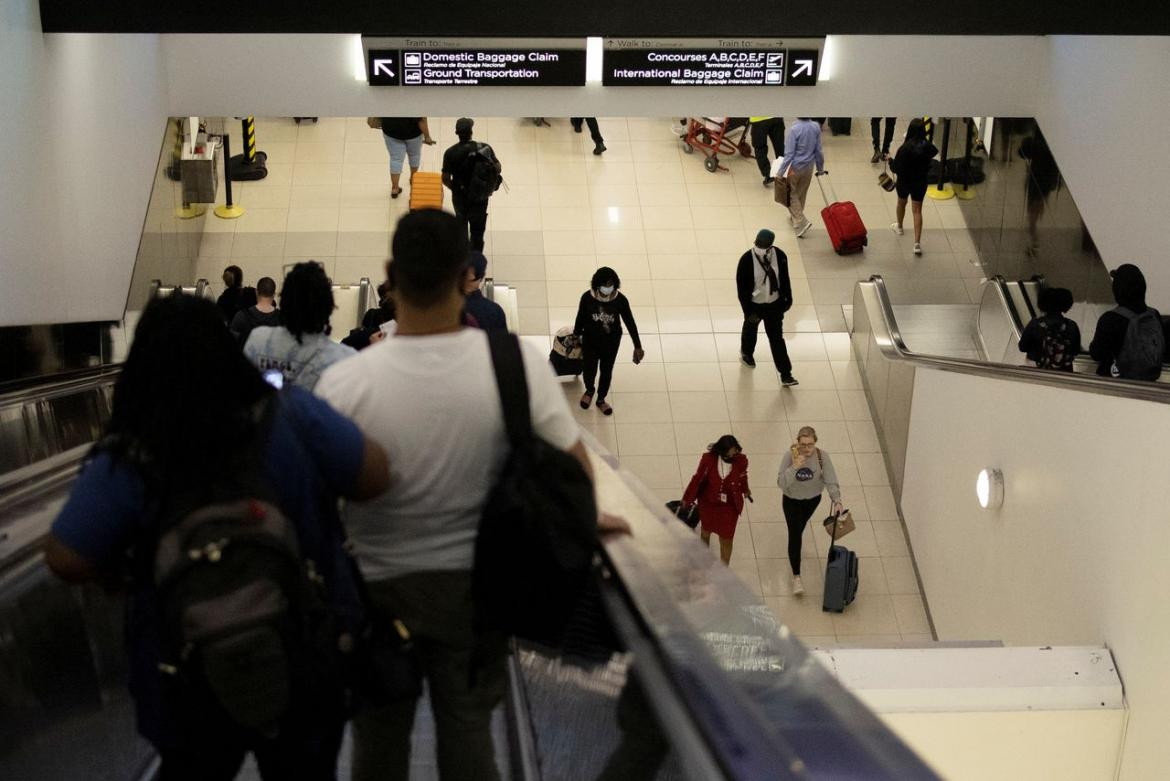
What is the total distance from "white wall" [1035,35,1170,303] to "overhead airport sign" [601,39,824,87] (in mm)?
2130

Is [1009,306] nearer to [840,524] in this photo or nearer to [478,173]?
[840,524]

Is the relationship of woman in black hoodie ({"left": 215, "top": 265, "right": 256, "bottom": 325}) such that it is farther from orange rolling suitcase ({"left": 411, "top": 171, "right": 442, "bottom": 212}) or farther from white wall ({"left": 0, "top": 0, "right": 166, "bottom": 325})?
orange rolling suitcase ({"left": 411, "top": 171, "right": 442, "bottom": 212})

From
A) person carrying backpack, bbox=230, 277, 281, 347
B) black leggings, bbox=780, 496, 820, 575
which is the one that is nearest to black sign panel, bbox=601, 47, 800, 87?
black leggings, bbox=780, 496, 820, 575

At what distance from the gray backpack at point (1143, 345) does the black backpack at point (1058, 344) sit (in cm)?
68

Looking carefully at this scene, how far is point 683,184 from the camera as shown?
1565 cm

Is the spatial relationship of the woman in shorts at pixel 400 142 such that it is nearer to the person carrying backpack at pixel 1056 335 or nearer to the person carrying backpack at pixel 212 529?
the person carrying backpack at pixel 1056 335

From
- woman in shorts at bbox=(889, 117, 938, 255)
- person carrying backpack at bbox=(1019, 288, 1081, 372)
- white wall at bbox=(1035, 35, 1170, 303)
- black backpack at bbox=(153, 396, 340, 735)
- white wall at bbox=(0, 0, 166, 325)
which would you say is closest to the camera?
black backpack at bbox=(153, 396, 340, 735)

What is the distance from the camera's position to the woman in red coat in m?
9.54

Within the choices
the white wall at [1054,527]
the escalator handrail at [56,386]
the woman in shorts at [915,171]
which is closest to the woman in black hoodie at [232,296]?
the escalator handrail at [56,386]

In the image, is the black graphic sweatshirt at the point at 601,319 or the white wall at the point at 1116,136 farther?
the black graphic sweatshirt at the point at 601,319

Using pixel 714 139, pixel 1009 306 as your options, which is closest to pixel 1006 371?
pixel 1009 306

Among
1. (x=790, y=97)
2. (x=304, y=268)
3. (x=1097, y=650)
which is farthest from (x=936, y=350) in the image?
(x=304, y=268)

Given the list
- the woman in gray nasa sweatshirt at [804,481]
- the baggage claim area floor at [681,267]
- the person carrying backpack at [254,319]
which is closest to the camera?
the person carrying backpack at [254,319]

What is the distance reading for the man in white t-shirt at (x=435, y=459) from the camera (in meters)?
2.69
